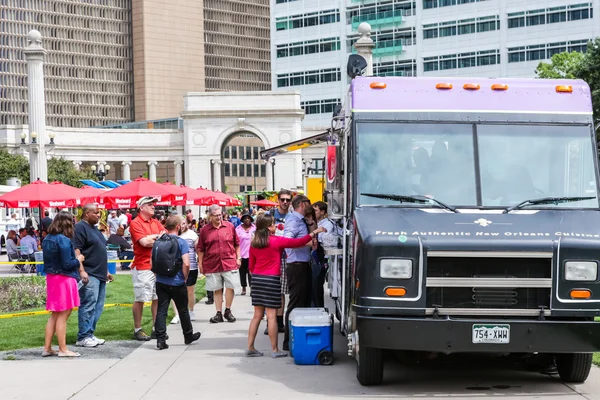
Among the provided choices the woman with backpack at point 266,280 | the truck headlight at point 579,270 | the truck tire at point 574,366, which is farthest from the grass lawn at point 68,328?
the truck headlight at point 579,270

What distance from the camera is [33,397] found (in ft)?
33.2

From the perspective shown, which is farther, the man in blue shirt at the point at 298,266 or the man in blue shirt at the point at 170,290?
the man in blue shirt at the point at 170,290

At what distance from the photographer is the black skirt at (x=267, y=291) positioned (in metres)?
12.7

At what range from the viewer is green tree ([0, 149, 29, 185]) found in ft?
311

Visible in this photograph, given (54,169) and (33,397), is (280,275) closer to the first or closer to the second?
(33,397)

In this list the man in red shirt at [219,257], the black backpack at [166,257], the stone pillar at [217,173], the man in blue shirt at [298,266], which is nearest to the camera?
the man in blue shirt at [298,266]

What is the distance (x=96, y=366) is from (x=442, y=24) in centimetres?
8472

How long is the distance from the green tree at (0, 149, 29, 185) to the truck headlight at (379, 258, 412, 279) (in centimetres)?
8898

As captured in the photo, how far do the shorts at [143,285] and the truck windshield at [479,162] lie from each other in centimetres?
474

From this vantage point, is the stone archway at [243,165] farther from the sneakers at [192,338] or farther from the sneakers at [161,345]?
the sneakers at [161,345]

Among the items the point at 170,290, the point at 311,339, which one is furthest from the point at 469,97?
the point at 170,290

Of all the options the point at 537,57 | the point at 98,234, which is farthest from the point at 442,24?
the point at 98,234

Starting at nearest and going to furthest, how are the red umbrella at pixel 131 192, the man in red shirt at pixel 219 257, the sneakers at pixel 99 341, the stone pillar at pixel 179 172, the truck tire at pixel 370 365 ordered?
the truck tire at pixel 370 365
the sneakers at pixel 99 341
the man in red shirt at pixel 219 257
the red umbrella at pixel 131 192
the stone pillar at pixel 179 172

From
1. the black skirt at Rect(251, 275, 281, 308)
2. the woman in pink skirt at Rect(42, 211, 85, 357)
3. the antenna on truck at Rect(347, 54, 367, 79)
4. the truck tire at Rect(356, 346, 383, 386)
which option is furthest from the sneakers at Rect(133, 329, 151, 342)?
the truck tire at Rect(356, 346, 383, 386)
